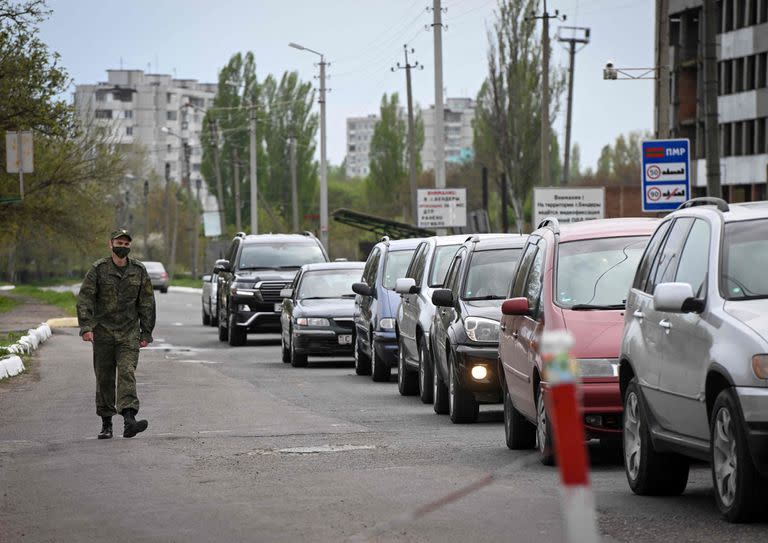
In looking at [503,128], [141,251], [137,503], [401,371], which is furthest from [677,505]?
[141,251]

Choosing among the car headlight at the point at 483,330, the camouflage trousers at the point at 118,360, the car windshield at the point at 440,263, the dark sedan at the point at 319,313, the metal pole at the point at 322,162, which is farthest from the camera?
the metal pole at the point at 322,162

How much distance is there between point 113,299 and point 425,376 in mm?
4946

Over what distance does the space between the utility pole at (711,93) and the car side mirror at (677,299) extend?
14.5 metres

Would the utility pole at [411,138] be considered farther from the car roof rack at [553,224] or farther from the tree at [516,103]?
the car roof rack at [553,224]

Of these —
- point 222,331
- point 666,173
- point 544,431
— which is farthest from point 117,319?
point 222,331

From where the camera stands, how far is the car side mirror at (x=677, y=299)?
357 inches

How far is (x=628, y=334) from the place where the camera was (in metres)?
10.6

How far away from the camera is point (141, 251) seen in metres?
148

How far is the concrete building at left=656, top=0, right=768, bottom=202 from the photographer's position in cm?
7188

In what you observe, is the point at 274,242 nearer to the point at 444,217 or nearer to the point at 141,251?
the point at 444,217

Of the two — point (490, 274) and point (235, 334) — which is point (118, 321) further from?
point (235, 334)

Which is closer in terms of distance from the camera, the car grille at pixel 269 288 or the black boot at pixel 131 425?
the black boot at pixel 131 425

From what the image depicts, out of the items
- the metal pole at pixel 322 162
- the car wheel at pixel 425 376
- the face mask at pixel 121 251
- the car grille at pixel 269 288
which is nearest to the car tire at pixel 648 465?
the face mask at pixel 121 251

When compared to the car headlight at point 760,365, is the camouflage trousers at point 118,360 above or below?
below
